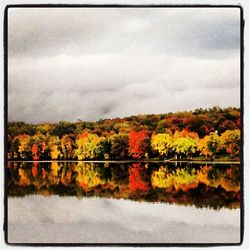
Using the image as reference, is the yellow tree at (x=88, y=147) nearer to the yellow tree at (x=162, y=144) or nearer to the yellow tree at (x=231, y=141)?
the yellow tree at (x=162, y=144)

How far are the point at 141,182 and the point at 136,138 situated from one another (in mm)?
155

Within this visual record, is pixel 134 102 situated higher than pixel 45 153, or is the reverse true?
pixel 134 102

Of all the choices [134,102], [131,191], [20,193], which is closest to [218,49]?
[134,102]

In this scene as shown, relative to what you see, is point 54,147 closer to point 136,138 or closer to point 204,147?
point 136,138

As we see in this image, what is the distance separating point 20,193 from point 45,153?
0.17 metres

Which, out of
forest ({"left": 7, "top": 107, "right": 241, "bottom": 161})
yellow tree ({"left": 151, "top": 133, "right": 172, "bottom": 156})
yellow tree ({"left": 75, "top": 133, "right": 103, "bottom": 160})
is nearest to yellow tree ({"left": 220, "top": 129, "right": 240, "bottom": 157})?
forest ({"left": 7, "top": 107, "right": 241, "bottom": 161})

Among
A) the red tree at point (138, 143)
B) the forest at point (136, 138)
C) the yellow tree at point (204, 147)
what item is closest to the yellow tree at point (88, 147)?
the forest at point (136, 138)

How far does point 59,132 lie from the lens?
2.61m

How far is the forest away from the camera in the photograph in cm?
259

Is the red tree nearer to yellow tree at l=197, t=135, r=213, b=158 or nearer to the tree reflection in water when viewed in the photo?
the tree reflection in water

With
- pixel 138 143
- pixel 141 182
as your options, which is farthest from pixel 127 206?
pixel 138 143

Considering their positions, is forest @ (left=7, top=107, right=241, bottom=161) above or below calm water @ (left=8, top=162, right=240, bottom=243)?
above

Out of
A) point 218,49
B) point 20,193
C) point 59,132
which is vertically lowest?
point 20,193

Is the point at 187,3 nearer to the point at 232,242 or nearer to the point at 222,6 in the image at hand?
the point at 222,6
